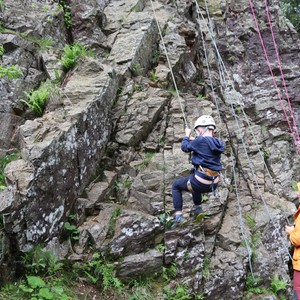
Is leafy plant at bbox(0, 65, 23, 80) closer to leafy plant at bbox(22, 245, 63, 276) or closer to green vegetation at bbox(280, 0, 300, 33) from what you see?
leafy plant at bbox(22, 245, 63, 276)

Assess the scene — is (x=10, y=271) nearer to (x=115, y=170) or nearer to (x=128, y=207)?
(x=128, y=207)

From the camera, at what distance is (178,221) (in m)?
7.02

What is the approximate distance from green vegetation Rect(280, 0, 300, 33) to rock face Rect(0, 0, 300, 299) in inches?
415

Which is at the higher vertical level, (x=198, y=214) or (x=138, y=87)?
(x=138, y=87)

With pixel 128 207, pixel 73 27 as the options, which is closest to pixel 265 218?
pixel 128 207

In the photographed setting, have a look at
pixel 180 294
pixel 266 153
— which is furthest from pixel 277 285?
pixel 266 153

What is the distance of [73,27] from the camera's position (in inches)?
437

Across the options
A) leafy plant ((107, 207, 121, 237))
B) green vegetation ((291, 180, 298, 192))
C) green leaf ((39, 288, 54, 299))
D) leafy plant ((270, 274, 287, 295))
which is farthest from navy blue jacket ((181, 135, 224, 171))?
green vegetation ((291, 180, 298, 192))

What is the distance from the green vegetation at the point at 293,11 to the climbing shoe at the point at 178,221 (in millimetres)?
18121

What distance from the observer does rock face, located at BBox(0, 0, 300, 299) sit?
6695mm

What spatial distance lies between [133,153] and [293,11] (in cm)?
1815

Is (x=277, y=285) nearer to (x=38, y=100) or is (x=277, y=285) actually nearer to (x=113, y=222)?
(x=113, y=222)

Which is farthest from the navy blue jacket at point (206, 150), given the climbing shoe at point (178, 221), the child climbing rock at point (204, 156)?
the climbing shoe at point (178, 221)

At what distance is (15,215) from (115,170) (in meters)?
2.80
